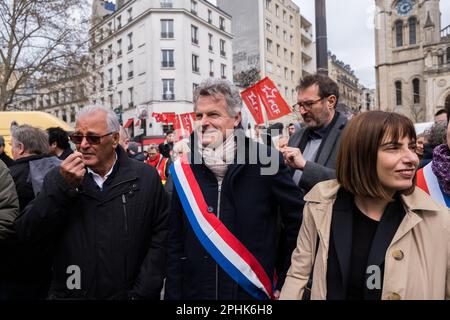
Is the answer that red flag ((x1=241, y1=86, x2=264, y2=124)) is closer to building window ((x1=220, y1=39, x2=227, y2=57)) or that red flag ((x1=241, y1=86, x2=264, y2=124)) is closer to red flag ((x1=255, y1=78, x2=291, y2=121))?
red flag ((x1=255, y1=78, x2=291, y2=121))

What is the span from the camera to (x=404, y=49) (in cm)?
5041

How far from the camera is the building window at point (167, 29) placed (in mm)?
33156

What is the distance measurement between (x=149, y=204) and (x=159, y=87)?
31.3m

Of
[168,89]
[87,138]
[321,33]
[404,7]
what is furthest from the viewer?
[404,7]

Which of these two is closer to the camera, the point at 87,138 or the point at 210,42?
the point at 87,138

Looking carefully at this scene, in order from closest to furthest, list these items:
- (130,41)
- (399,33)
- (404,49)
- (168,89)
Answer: (168,89), (130,41), (404,49), (399,33)

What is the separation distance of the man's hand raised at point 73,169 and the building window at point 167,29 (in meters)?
33.2

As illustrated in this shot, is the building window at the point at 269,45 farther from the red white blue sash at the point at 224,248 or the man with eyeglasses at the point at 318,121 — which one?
the red white blue sash at the point at 224,248

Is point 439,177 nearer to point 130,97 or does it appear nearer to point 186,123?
point 186,123

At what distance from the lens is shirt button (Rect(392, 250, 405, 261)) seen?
63.6 inches

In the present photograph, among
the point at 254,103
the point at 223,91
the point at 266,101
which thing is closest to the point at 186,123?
the point at 254,103

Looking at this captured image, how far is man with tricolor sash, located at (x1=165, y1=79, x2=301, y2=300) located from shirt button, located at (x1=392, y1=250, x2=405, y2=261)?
26.0 inches

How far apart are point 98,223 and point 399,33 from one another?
192 feet

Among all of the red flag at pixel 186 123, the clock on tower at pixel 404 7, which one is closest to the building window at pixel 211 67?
the red flag at pixel 186 123
